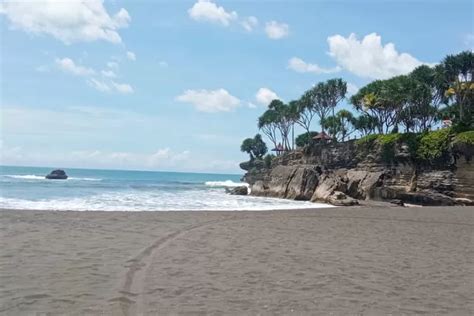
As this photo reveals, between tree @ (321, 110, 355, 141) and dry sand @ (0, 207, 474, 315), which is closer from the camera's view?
dry sand @ (0, 207, 474, 315)

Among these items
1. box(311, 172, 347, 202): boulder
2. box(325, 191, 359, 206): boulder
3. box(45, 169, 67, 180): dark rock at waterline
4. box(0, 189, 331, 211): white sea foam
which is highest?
box(45, 169, 67, 180): dark rock at waterline

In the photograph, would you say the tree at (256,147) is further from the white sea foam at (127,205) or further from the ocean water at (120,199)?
the white sea foam at (127,205)

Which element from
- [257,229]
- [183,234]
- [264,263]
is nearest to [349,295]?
[264,263]

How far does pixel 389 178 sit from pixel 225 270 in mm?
42088

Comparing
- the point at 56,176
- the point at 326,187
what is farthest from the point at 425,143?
the point at 56,176

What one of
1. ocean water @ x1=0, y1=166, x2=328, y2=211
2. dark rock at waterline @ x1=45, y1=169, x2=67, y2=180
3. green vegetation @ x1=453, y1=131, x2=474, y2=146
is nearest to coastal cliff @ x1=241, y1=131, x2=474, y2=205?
green vegetation @ x1=453, y1=131, x2=474, y2=146

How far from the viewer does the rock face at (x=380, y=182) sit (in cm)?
3941

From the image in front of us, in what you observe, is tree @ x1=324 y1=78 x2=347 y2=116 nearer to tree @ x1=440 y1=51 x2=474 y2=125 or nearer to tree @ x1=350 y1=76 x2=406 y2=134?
tree @ x1=350 y1=76 x2=406 y2=134

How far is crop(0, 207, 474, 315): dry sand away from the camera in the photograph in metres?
6.60

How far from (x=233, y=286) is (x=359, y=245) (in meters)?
6.14

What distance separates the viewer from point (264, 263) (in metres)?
9.75

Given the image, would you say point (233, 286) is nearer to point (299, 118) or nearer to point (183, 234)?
point (183, 234)

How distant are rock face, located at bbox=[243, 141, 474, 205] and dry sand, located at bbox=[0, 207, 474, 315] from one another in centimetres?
2397

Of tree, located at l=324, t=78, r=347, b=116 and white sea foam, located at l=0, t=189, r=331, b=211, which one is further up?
tree, located at l=324, t=78, r=347, b=116
